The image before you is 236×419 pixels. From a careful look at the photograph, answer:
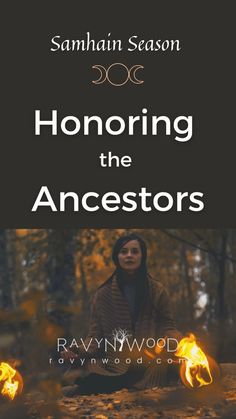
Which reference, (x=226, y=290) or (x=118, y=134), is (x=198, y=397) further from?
(x=226, y=290)

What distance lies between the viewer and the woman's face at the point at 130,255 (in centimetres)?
827

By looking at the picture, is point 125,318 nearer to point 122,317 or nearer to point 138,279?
point 122,317

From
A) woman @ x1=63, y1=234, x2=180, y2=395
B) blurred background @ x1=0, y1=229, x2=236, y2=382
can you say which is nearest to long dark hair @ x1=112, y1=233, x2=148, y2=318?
woman @ x1=63, y1=234, x2=180, y2=395

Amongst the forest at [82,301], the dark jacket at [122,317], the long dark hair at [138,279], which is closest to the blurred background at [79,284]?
the forest at [82,301]

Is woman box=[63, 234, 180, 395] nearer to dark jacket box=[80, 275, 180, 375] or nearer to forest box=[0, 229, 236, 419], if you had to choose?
dark jacket box=[80, 275, 180, 375]

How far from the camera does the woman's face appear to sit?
827 cm

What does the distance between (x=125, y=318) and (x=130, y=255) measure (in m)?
0.80

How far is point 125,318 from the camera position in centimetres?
830

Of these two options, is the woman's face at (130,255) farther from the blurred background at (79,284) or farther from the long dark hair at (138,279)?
the blurred background at (79,284)

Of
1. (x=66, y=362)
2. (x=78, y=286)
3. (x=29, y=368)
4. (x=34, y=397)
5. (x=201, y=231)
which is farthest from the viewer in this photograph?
(x=78, y=286)

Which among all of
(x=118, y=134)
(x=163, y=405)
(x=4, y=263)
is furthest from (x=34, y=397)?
(x=4, y=263)

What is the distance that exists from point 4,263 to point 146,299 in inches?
294

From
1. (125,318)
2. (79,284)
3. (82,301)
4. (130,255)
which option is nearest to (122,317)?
(125,318)

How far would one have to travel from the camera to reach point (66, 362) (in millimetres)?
7316
